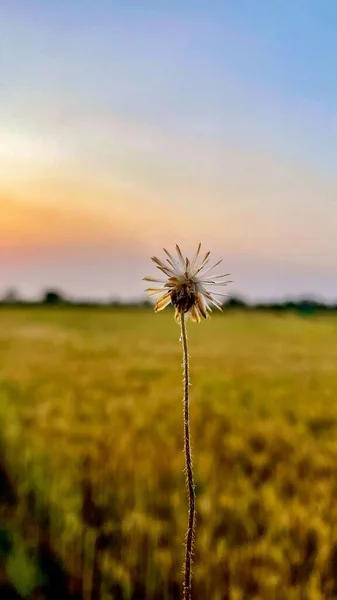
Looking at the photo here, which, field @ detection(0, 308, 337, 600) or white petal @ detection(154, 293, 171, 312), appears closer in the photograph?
white petal @ detection(154, 293, 171, 312)

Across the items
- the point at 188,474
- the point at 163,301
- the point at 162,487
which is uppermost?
the point at 163,301

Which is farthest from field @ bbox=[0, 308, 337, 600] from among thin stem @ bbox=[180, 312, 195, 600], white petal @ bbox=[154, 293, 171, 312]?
white petal @ bbox=[154, 293, 171, 312]

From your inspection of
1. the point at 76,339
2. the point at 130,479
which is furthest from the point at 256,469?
the point at 76,339

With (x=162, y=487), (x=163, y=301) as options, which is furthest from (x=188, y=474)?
(x=162, y=487)

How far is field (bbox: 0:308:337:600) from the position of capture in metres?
3.71

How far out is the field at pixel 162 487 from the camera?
3.71 meters

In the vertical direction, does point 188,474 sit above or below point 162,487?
above

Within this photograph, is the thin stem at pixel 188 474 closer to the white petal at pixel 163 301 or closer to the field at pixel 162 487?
the white petal at pixel 163 301

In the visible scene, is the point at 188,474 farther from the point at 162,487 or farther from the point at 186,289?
the point at 162,487

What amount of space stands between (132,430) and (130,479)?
208cm

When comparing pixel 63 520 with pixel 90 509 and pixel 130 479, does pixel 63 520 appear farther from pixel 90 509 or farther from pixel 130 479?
pixel 130 479

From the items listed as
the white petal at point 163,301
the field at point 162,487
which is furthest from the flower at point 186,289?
the field at point 162,487

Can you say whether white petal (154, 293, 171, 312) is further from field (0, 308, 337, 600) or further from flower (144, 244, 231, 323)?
field (0, 308, 337, 600)

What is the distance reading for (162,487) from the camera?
548 centimetres
